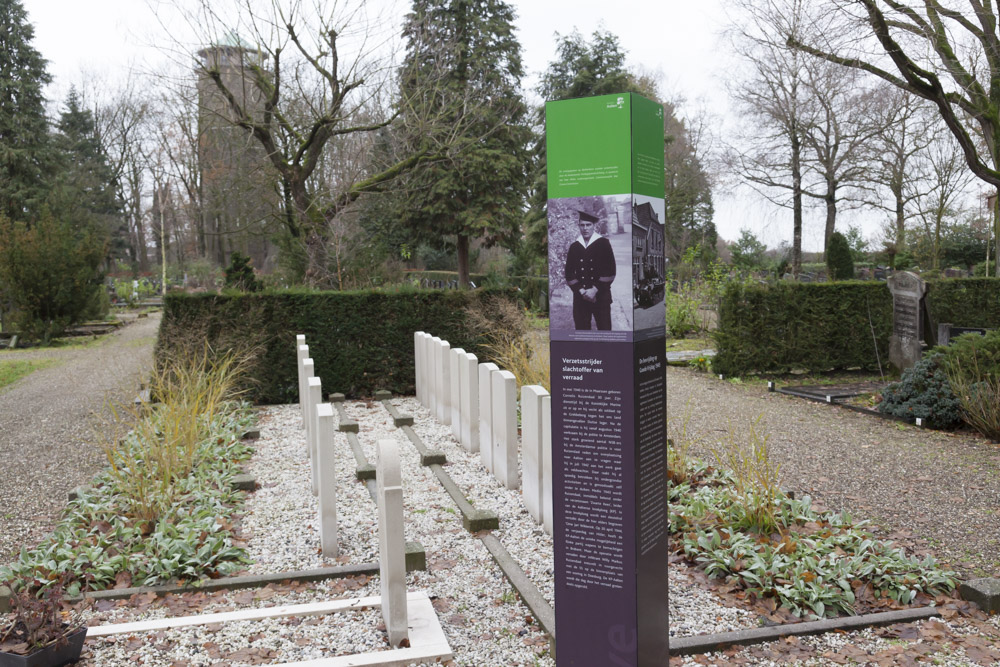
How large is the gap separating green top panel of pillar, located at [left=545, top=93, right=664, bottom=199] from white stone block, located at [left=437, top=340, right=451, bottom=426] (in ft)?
18.1

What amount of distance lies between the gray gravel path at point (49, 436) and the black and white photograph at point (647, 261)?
15.4ft

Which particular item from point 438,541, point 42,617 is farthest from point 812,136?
point 42,617

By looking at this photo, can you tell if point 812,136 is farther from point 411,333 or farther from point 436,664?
point 436,664

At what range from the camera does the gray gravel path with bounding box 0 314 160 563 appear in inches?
232

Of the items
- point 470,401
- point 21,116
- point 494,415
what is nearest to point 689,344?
point 470,401

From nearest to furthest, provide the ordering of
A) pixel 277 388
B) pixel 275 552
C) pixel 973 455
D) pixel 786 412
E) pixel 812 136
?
pixel 275 552 < pixel 973 455 < pixel 786 412 < pixel 277 388 < pixel 812 136

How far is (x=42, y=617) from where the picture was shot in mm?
3297

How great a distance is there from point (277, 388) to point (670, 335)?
10.1 metres

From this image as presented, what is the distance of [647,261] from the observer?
116 inches

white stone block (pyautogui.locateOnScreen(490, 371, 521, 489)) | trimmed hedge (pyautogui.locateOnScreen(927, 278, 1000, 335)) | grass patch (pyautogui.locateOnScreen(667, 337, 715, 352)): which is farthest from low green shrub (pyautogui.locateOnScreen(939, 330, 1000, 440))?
grass patch (pyautogui.locateOnScreen(667, 337, 715, 352))

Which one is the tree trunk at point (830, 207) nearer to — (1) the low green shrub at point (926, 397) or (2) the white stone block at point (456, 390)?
(1) the low green shrub at point (926, 397)

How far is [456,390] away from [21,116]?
28.7 metres

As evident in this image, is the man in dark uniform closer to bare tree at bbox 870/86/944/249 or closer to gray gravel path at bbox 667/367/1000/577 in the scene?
gray gravel path at bbox 667/367/1000/577

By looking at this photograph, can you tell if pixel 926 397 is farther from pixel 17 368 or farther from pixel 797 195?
pixel 797 195
